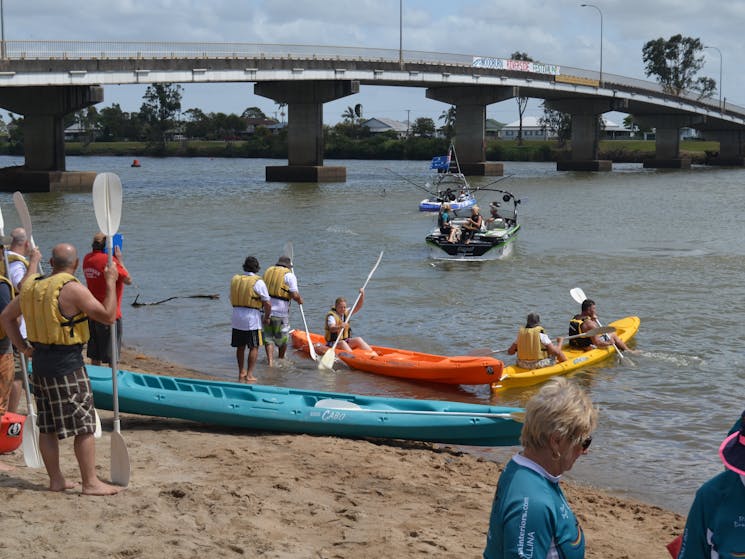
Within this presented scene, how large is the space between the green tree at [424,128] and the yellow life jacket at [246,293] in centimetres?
12655

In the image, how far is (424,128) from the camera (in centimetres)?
13750

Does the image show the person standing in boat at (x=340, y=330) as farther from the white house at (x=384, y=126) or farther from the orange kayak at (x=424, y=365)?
the white house at (x=384, y=126)

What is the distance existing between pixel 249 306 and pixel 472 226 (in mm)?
15504

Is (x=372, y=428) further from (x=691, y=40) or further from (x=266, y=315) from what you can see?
(x=691, y=40)

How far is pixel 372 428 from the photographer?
8.66 meters

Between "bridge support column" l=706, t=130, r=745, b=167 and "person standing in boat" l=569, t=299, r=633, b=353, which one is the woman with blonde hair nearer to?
"person standing in boat" l=569, t=299, r=633, b=353

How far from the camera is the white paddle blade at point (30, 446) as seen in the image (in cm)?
679

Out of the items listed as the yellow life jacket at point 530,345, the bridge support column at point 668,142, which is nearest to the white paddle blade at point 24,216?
the yellow life jacket at point 530,345

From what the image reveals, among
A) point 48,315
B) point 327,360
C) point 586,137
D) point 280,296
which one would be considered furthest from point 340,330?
point 586,137

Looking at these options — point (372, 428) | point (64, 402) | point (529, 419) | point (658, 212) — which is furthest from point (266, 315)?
point (658, 212)

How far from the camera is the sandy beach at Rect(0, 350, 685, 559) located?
5648 mm

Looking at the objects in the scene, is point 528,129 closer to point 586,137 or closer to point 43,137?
point 586,137

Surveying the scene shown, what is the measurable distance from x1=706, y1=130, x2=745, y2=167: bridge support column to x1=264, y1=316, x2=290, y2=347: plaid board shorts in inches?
3698

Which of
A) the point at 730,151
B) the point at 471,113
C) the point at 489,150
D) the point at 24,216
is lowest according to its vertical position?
the point at 24,216
